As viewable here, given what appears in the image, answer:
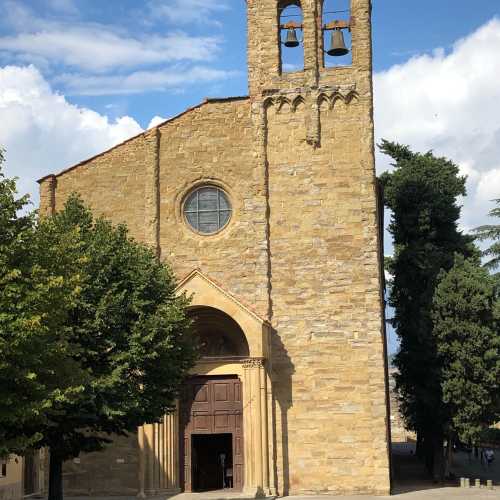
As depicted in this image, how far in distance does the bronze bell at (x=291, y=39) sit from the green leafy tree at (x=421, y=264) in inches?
322

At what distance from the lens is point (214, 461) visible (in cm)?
2791

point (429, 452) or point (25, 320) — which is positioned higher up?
point (25, 320)

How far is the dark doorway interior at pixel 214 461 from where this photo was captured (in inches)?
1080

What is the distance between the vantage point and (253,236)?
2612cm

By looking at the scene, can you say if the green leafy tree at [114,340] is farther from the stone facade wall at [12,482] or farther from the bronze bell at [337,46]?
the bronze bell at [337,46]

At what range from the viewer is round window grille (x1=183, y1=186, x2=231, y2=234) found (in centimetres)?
2689

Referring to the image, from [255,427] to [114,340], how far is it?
610 cm

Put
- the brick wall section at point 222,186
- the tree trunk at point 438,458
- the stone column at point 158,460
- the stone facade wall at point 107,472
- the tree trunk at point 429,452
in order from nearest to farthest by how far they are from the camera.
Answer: the stone column at point 158,460, the stone facade wall at point 107,472, the brick wall section at point 222,186, the tree trunk at point 438,458, the tree trunk at point 429,452

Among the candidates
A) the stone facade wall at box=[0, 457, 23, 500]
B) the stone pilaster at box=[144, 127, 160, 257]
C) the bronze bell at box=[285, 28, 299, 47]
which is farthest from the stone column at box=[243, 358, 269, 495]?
the bronze bell at box=[285, 28, 299, 47]

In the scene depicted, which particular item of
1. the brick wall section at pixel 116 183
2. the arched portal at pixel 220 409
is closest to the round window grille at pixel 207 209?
the brick wall section at pixel 116 183

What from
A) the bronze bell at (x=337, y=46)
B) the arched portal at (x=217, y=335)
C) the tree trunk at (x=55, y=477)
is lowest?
the tree trunk at (x=55, y=477)

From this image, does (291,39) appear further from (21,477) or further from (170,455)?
(21,477)

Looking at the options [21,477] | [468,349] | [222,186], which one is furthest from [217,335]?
[468,349]

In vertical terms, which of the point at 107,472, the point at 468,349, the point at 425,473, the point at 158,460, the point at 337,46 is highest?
the point at 337,46
